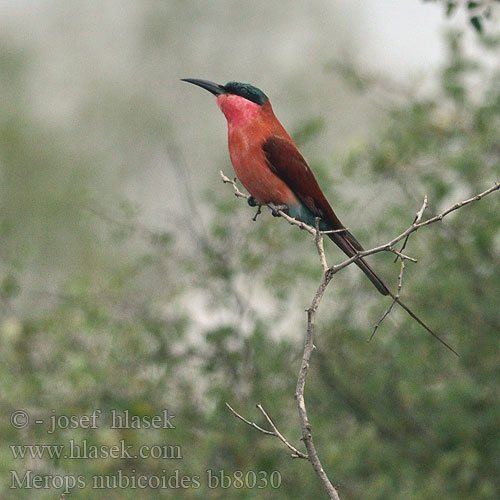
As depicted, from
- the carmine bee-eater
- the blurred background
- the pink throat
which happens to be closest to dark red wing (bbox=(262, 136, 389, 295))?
the carmine bee-eater

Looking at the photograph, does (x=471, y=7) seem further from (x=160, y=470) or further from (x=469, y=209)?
(x=160, y=470)

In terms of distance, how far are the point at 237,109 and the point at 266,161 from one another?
0.23 m

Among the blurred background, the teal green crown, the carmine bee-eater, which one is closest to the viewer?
the carmine bee-eater

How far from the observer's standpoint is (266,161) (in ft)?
10.6

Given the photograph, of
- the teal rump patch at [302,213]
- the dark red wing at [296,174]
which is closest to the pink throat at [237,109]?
the dark red wing at [296,174]

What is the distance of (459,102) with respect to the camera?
4578mm

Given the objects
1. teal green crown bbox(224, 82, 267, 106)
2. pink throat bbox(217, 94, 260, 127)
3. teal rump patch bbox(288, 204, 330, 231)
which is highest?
teal green crown bbox(224, 82, 267, 106)

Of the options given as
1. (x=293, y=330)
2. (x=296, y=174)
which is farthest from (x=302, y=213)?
(x=293, y=330)

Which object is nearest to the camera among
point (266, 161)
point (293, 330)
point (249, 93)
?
point (266, 161)

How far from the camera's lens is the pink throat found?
3299mm

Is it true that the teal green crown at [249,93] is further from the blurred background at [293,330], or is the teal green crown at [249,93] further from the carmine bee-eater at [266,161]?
the blurred background at [293,330]

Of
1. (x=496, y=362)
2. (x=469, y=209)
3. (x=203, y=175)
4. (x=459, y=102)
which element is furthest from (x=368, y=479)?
(x=203, y=175)

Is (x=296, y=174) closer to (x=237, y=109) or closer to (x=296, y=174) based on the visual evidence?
(x=296, y=174)

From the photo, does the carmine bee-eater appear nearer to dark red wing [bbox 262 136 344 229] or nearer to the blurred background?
dark red wing [bbox 262 136 344 229]
